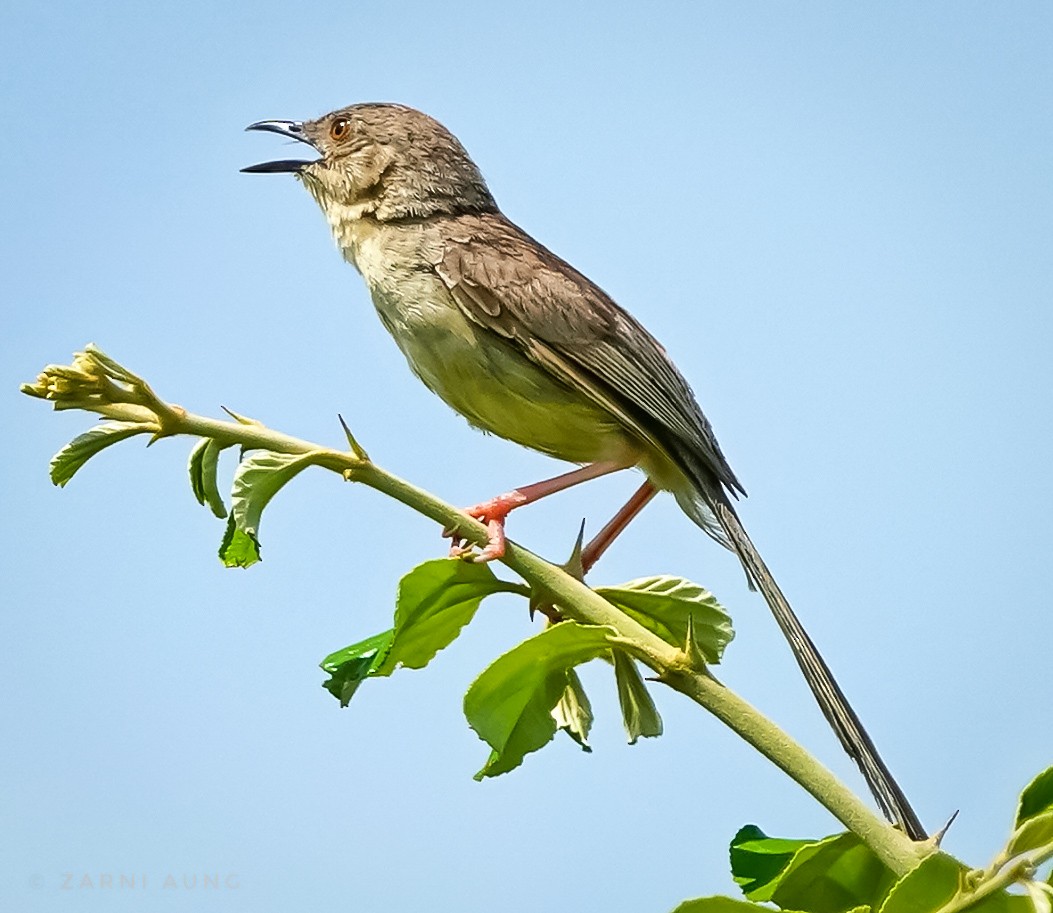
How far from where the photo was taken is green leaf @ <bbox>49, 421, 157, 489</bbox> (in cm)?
238

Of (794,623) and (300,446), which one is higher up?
(300,446)

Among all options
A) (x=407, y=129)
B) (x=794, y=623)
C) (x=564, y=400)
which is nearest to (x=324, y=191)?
(x=407, y=129)

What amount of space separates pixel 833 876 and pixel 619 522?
284cm

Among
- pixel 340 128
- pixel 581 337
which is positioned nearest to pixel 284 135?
pixel 340 128

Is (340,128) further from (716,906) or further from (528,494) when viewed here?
(716,906)

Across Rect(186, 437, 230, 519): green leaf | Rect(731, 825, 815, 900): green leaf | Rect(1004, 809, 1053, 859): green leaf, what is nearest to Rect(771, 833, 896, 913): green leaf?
Rect(731, 825, 815, 900): green leaf

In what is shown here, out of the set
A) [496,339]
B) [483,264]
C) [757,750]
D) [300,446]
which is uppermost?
[483,264]

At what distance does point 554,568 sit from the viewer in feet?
7.92

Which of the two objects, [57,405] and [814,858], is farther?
[57,405]

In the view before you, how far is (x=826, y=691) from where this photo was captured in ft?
10.5

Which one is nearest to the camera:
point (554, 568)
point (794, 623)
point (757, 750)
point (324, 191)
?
point (757, 750)

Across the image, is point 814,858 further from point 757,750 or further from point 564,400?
point 564,400

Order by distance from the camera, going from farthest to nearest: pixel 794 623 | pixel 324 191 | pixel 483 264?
pixel 324 191 → pixel 483 264 → pixel 794 623

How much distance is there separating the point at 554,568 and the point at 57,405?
92cm
